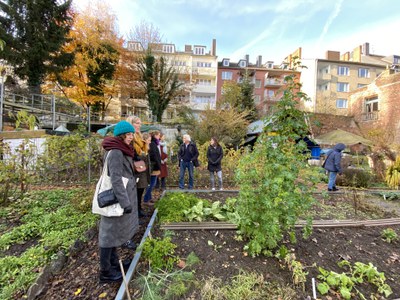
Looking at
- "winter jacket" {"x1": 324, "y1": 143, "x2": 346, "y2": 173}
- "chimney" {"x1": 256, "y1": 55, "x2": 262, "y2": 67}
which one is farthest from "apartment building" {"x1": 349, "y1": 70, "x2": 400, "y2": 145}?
"chimney" {"x1": 256, "y1": 55, "x2": 262, "y2": 67}

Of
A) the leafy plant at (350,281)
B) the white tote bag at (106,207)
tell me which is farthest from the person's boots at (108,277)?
the leafy plant at (350,281)

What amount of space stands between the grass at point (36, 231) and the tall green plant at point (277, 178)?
2.75 meters

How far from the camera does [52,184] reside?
644cm

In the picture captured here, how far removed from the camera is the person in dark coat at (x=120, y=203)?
7.23 ft

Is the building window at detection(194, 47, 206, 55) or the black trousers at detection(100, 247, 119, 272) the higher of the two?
the building window at detection(194, 47, 206, 55)

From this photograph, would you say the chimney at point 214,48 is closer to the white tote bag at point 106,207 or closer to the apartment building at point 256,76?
the apartment building at point 256,76

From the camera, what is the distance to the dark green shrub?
26.3 ft

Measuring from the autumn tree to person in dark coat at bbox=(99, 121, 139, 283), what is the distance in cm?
1893

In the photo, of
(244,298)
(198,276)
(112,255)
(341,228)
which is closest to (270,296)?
(244,298)

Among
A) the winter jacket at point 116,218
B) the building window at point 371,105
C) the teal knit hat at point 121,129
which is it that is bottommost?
the winter jacket at point 116,218

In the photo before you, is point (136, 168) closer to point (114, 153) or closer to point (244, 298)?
point (114, 153)

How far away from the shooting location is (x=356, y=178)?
8008mm

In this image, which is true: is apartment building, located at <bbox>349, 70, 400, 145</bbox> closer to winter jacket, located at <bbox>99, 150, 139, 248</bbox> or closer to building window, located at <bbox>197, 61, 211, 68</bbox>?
winter jacket, located at <bbox>99, 150, 139, 248</bbox>

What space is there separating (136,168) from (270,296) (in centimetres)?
268
